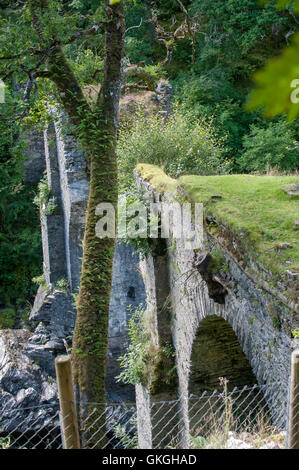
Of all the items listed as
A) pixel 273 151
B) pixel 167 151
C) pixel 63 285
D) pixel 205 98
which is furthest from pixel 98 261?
pixel 205 98

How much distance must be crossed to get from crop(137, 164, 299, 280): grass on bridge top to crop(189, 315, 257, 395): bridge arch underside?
68.1 inches

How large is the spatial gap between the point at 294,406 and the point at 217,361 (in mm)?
3656

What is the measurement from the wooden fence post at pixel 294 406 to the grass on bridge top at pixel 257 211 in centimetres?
108

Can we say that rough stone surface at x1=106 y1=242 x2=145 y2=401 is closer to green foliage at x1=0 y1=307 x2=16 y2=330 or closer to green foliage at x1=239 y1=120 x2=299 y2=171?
green foliage at x1=239 y1=120 x2=299 y2=171

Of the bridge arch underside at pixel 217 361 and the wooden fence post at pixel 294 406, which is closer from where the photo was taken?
the wooden fence post at pixel 294 406

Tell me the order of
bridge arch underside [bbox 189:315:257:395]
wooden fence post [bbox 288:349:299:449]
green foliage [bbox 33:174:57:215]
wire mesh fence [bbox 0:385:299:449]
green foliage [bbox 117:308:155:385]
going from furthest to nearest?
green foliage [bbox 33:174:57:215]
green foliage [bbox 117:308:155:385]
bridge arch underside [bbox 189:315:257:395]
wire mesh fence [bbox 0:385:299:449]
wooden fence post [bbox 288:349:299:449]

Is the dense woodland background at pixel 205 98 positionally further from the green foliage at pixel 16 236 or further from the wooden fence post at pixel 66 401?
the wooden fence post at pixel 66 401

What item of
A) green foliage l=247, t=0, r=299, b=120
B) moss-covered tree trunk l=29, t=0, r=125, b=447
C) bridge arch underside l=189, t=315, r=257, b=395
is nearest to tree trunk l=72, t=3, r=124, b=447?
moss-covered tree trunk l=29, t=0, r=125, b=447

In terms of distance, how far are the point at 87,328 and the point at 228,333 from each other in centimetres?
179

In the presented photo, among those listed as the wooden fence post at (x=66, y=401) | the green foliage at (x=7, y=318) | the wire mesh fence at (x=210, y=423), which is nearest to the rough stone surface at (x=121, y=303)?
the wire mesh fence at (x=210, y=423)

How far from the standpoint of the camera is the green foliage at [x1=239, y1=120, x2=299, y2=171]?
36.0 feet

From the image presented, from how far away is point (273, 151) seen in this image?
446 inches

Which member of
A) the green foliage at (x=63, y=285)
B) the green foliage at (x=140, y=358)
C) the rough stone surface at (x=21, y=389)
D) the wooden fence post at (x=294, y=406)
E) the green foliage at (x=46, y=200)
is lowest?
the rough stone surface at (x=21, y=389)

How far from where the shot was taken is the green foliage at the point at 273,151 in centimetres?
1098
